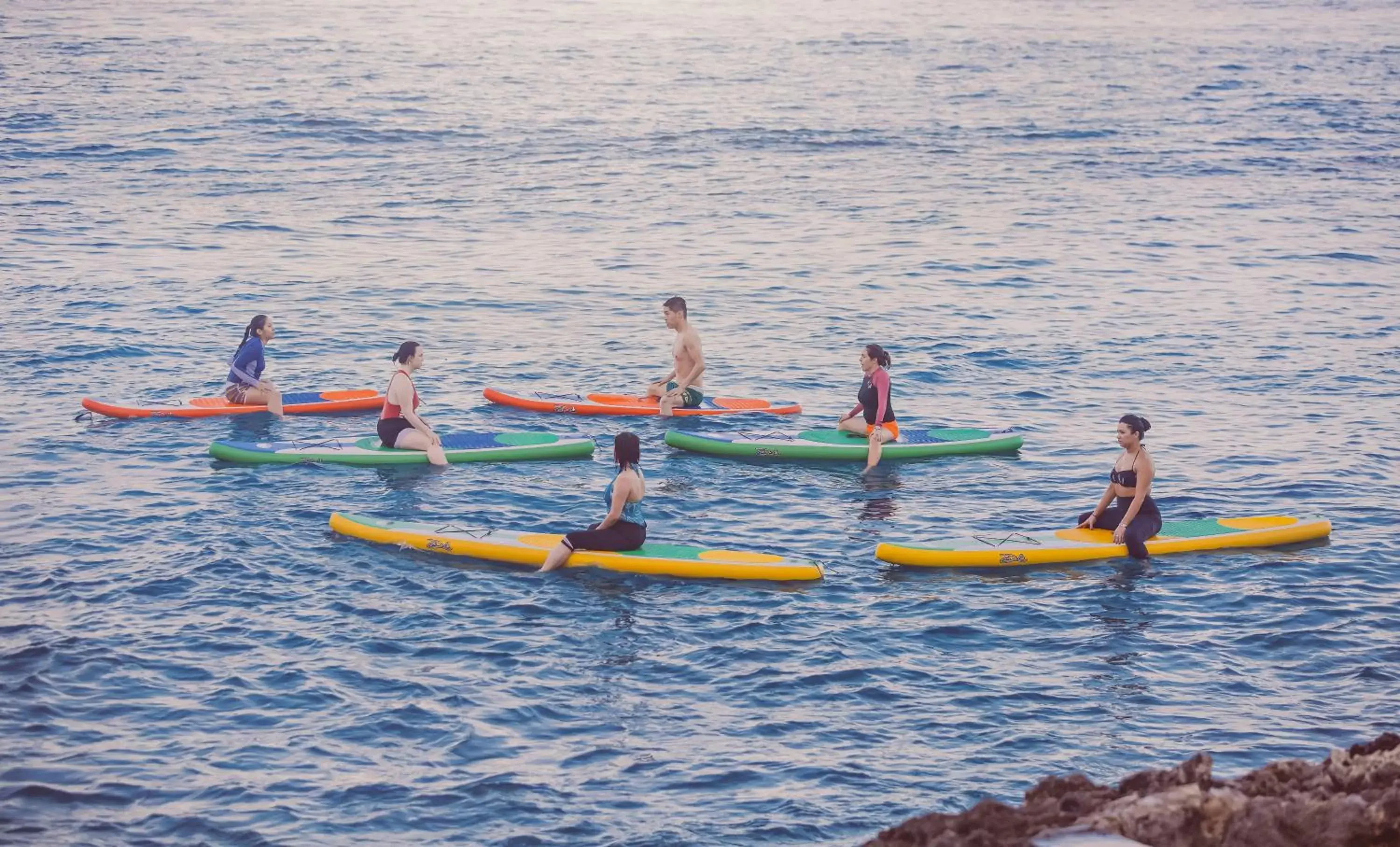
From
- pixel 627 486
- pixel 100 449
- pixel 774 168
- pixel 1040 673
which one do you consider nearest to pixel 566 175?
pixel 774 168

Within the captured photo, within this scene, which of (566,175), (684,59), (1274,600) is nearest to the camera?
(1274,600)

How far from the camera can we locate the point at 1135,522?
17188 mm

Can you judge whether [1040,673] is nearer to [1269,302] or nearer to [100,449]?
[100,449]

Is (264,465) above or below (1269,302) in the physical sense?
below

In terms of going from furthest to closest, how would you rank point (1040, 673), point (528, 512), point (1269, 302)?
point (1269, 302) < point (528, 512) < point (1040, 673)

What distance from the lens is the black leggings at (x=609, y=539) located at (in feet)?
54.3

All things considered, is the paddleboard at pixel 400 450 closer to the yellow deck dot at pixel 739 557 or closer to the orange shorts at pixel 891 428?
the orange shorts at pixel 891 428

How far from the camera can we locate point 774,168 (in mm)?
46969

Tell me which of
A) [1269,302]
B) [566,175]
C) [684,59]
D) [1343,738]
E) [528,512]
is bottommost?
[1343,738]

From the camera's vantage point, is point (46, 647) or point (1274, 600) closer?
point (46, 647)

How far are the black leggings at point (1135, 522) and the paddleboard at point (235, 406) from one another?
11057 mm

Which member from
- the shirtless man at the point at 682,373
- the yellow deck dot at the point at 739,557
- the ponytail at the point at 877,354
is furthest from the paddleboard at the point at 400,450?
the yellow deck dot at the point at 739,557

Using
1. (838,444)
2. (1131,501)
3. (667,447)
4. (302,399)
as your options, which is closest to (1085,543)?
(1131,501)

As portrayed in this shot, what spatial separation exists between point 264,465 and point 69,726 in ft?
24.9
